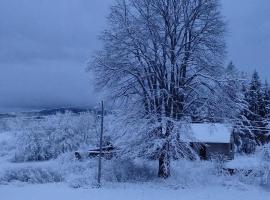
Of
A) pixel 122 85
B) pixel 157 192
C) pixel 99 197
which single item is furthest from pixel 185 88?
pixel 99 197

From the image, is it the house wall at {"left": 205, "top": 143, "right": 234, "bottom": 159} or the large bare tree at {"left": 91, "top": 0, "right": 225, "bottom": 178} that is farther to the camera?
the house wall at {"left": 205, "top": 143, "right": 234, "bottom": 159}

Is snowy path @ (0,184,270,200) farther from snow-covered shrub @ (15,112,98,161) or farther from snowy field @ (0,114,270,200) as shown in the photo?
snow-covered shrub @ (15,112,98,161)

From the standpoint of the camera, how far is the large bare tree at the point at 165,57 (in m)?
29.5

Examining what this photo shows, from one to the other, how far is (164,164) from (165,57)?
7036 mm

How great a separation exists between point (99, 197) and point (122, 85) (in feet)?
28.6

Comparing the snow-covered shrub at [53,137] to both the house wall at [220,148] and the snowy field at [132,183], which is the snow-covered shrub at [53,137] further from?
the snowy field at [132,183]

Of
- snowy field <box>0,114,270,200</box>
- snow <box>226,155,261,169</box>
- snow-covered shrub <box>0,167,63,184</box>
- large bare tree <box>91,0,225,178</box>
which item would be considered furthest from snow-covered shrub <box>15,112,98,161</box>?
→ large bare tree <box>91,0,225,178</box>

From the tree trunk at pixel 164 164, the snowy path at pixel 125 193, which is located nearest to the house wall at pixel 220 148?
the tree trunk at pixel 164 164

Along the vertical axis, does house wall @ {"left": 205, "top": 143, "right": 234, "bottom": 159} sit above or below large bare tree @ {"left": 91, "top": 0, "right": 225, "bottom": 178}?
below

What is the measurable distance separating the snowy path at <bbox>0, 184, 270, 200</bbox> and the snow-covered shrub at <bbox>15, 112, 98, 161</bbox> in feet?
79.9

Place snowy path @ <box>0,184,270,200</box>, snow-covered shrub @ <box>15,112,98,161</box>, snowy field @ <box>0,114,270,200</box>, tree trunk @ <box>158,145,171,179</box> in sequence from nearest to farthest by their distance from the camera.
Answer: snowy path @ <box>0,184,270,200</box>, snowy field @ <box>0,114,270,200</box>, tree trunk @ <box>158,145,171,179</box>, snow-covered shrub @ <box>15,112,98,161</box>

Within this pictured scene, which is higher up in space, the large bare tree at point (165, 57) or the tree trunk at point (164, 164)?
the large bare tree at point (165, 57)

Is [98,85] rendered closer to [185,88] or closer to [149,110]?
[149,110]

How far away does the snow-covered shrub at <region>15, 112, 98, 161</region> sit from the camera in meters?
51.3
